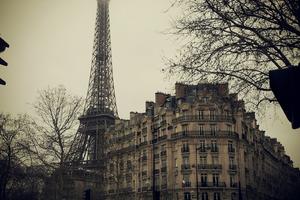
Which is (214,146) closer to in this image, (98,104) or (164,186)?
(164,186)

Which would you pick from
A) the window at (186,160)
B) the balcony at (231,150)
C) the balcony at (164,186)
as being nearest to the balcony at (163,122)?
the window at (186,160)

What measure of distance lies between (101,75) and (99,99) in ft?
23.1

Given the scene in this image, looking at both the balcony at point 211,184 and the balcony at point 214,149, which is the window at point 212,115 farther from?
the balcony at point 211,184

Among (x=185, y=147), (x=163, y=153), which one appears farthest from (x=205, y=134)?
(x=163, y=153)

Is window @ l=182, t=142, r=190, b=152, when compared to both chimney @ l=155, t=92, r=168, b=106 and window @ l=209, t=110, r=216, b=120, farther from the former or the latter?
chimney @ l=155, t=92, r=168, b=106

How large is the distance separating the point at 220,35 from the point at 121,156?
182ft

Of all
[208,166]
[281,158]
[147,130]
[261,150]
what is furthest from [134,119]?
[281,158]

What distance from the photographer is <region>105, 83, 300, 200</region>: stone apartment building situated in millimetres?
51344

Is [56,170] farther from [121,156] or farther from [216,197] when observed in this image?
[121,156]

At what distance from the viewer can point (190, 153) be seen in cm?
5256

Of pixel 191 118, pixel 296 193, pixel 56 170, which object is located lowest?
pixel 296 193

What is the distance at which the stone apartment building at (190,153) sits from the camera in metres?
51.3

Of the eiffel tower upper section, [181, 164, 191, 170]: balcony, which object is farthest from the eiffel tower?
[181, 164, 191, 170]: balcony

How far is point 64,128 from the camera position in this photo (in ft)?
97.8
